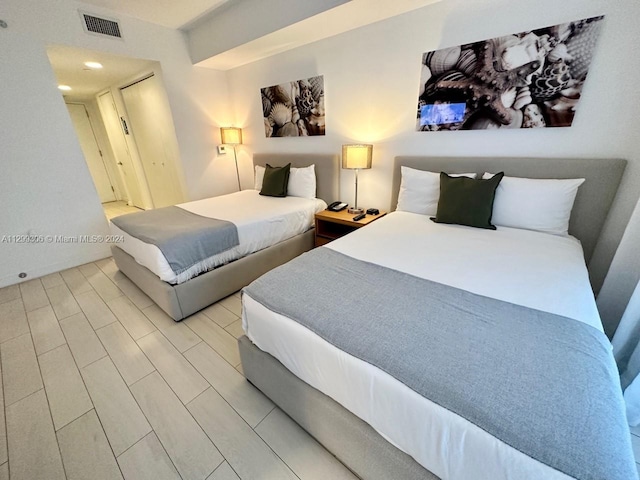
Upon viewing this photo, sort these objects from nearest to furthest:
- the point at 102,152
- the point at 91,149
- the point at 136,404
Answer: the point at 136,404
the point at 91,149
the point at 102,152

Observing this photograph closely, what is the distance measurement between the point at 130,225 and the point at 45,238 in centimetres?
128

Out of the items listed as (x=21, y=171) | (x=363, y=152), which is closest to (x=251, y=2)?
(x=363, y=152)

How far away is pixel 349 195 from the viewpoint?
301 centimetres

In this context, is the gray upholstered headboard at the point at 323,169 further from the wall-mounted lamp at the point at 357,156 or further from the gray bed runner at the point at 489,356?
the gray bed runner at the point at 489,356

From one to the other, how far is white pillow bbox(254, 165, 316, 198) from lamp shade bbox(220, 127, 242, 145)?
1311 mm

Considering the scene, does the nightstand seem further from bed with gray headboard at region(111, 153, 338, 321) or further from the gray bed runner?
the gray bed runner

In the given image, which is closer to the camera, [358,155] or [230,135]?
[358,155]

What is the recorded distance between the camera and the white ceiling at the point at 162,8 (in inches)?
98.7

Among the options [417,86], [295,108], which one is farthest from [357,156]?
[295,108]

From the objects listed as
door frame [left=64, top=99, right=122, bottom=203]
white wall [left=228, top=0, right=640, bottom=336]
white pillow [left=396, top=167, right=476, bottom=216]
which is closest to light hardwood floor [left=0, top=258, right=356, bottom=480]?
white pillow [left=396, top=167, right=476, bottom=216]

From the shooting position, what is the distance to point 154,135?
379 cm

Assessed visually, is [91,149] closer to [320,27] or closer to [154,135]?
[154,135]

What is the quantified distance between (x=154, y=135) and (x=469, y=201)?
4.26m

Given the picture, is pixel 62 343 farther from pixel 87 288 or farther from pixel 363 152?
pixel 363 152
